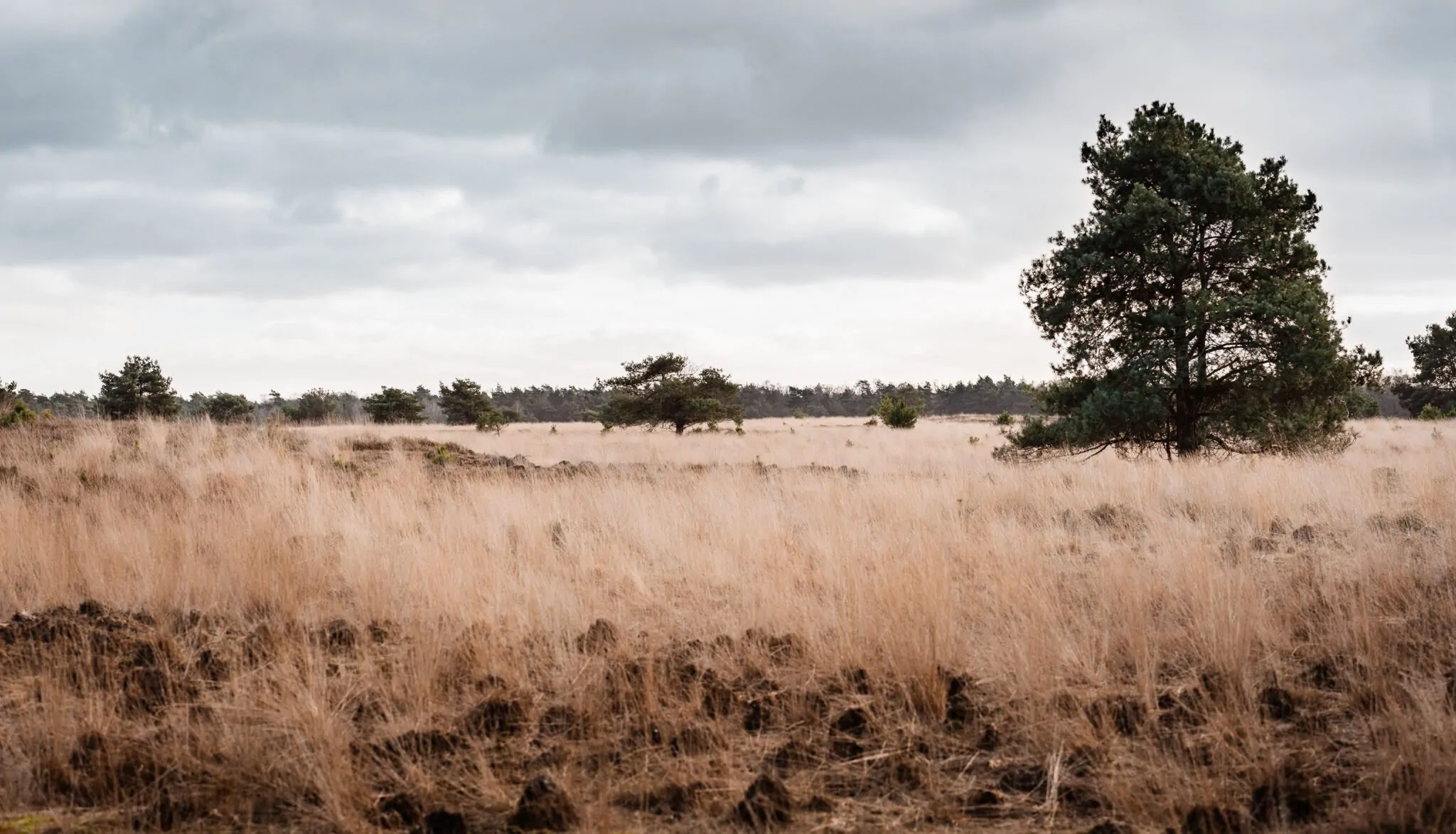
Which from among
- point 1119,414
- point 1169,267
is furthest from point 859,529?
point 1169,267

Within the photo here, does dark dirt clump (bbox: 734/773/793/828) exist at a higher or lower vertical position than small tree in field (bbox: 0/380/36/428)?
lower

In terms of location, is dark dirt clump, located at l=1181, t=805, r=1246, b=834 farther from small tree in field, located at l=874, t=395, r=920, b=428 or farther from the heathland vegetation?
small tree in field, located at l=874, t=395, r=920, b=428

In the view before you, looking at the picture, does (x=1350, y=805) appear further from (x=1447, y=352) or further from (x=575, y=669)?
(x=1447, y=352)

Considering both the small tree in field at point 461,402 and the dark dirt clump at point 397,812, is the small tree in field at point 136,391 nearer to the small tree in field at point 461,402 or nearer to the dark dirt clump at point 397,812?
the small tree in field at point 461,402

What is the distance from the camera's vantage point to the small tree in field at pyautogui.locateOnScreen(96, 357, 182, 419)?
4300 cm

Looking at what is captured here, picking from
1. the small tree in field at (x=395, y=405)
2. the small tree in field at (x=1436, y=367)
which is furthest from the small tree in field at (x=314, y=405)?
the small tree in field at (x=1436, y=367)

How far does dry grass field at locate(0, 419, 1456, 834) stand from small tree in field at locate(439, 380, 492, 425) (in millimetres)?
53462

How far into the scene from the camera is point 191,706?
Result: 429 cm

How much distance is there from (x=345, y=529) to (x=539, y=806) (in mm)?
5630

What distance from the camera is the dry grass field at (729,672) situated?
331 centimetres

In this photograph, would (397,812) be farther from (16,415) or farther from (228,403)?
(228,403)

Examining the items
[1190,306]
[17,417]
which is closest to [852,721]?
[1190,306]

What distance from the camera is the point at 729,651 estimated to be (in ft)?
15.9

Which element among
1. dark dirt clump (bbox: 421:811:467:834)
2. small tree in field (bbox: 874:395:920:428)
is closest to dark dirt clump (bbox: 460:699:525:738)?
dark dirt clump (bbox: 421:811:467:834)
